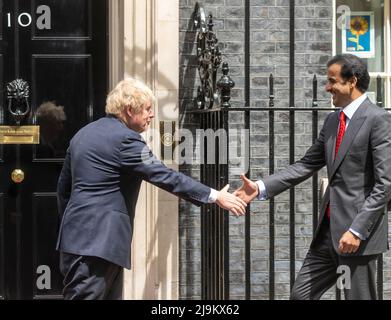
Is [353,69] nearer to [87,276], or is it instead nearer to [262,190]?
[262,190]

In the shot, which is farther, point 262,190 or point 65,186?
point 262,190

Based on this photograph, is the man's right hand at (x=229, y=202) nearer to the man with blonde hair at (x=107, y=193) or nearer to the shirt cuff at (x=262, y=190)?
the man with blonde hair at (x=107, y=193)

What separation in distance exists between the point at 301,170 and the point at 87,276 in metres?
1.51

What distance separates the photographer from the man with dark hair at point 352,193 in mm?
5172

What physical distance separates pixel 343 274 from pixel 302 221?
6.17 ft

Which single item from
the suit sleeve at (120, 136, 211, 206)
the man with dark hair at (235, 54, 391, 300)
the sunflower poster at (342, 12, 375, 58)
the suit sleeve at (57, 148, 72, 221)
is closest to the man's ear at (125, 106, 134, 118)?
the suit sleeve at (120, 136, 211, 206)

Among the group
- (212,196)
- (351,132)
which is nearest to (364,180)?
Result: (351,132)

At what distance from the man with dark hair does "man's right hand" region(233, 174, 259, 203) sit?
522 mm

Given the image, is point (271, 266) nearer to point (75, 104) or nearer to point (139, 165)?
point (139, 165)

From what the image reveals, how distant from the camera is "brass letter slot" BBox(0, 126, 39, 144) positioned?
7.19m

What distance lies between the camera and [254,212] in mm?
7195

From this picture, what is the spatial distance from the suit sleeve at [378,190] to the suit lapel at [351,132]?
0.15m

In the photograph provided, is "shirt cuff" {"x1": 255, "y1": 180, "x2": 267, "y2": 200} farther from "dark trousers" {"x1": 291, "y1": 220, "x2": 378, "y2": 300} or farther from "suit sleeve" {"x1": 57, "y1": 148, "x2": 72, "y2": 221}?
"suit sleeve" {"x1": 57, "y1": 148, "x2": 72, "y2": 221}

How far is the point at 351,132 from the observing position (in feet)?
17.5
